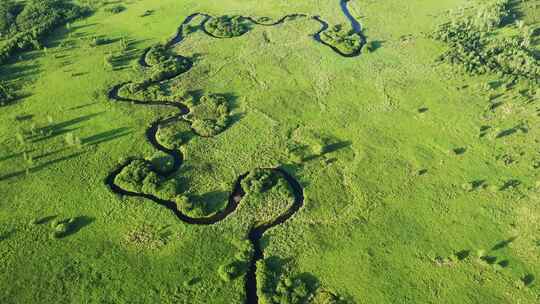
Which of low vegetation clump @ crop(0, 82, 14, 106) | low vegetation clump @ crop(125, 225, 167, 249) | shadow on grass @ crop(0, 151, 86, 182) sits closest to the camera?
low vegetation clump @ crop(125, 225, 167, 249)

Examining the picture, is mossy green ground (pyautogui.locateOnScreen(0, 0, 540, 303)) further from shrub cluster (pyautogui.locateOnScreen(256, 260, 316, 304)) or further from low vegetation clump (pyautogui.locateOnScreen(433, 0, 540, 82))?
low vegetation clump (pyautogui.locateOnScreen(433, 0, 540, 82))

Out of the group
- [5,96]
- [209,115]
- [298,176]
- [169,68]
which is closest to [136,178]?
[209,115]

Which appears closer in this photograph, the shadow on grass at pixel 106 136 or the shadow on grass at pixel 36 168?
the shadow on grass at pixel 36 168

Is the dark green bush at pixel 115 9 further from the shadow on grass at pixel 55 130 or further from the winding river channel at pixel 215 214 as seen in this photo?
the shadow on grass at pixel 55 130

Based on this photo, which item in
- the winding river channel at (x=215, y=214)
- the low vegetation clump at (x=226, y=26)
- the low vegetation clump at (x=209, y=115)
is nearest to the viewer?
the winding river channel at (x=215, y=214)

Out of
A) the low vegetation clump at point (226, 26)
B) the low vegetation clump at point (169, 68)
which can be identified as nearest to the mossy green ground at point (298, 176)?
the low vegetation clump at point (169, 68)

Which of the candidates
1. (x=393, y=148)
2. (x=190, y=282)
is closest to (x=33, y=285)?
(x=190, y=282)

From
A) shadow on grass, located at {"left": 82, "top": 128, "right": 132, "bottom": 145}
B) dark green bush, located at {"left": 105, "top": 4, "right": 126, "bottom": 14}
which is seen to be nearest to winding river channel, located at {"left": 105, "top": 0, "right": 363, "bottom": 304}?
shadow on grass, located at {"left": 82, "top": 128, "right": 132, "bottom": 145}
